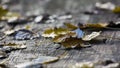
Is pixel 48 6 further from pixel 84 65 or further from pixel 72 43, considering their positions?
pixel 84 65

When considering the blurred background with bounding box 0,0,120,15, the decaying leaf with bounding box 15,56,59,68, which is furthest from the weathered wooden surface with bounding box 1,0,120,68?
the blurred background with bounding box 0,0,120,15

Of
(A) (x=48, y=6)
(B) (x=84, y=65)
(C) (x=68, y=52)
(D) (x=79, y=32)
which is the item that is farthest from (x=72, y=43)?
(A) (x=48, y=6)

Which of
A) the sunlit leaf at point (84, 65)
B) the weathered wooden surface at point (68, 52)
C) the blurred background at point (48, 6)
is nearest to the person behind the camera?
the sunlit leaf at point (84, 65)

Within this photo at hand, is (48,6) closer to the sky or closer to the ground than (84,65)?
closer to the sky

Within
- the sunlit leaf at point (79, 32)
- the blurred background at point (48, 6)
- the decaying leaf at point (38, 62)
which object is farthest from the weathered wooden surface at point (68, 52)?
the blurred background at point (48, 6)

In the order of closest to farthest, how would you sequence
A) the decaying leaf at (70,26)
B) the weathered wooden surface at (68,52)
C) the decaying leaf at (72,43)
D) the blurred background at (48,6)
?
the weathered wooden surface at (68,52), the decaying leaf at (72,43), the decaying leaf at (70,26), the blurred background at (48,6)

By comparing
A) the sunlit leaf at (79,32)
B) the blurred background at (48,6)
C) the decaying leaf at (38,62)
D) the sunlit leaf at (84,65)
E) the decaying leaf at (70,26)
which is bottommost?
the sunlit leaf at (84,65)

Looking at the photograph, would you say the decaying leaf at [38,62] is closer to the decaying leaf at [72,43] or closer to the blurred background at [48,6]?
the decaying leaf at [72,43]

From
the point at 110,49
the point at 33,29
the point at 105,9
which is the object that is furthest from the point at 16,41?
the point at 105,9

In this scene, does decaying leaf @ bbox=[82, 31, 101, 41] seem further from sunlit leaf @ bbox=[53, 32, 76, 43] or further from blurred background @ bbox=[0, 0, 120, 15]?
blurred background @ bbox=[0, 0, 120, 15]

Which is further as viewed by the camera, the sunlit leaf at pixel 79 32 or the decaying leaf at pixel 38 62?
the sunlit leaf at pixel 79 32

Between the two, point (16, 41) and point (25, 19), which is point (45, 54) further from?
point (25, 19)
